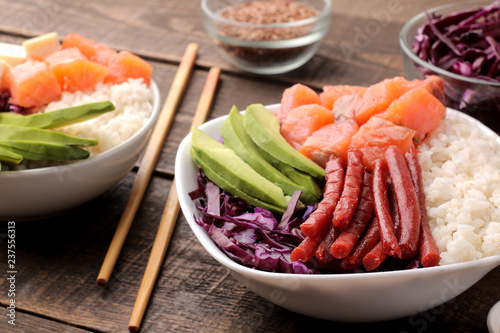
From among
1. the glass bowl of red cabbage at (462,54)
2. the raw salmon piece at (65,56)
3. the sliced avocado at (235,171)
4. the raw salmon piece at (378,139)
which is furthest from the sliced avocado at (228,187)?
the glass bowl of red cabbage at (462,54)

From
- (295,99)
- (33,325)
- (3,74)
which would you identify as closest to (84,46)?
(3,74)

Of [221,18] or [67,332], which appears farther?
[221,18]

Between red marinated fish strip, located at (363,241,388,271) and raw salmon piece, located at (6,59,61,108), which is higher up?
red marinated fish strip, located at (363,241,388,271)

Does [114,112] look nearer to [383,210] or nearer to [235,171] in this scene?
[235,171]

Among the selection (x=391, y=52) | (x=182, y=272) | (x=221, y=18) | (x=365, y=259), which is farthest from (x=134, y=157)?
(x=391, y=52)

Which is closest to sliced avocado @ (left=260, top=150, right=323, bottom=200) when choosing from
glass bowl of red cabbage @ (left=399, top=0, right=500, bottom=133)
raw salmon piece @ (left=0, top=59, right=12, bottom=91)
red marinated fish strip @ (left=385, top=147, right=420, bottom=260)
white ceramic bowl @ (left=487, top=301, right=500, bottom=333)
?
red marinated fish strip @ (left=385, top=147, right=420, bottom=260)

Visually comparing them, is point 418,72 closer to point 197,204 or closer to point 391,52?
point 391,52

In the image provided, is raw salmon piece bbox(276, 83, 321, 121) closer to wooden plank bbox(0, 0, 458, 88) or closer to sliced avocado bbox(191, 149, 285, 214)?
sliced avocado bbox(191, 149, 285, 214)

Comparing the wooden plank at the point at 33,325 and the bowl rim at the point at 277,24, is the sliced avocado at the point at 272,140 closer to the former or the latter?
the wooden plank at the point at 33,325
